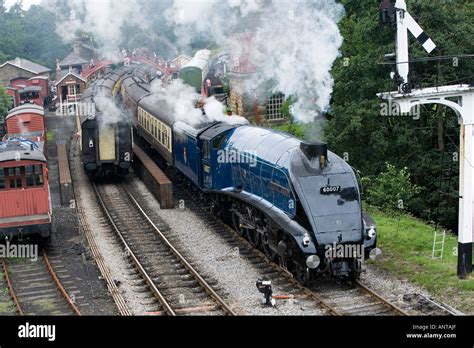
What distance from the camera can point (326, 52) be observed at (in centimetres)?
2122

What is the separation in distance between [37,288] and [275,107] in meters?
19.4

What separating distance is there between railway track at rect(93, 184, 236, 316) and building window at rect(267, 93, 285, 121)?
10.3 metres

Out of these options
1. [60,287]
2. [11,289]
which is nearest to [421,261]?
[60,287]

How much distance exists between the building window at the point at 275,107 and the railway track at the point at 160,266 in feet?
33.6

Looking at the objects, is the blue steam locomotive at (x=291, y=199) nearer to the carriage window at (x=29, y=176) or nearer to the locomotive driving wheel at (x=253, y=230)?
the locomotive driving wheel at (x=253, y=230)

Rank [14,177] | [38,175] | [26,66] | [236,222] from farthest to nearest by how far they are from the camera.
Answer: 1. [26,66]
2. [236,222]
3. [38,175]
4. [14,177]

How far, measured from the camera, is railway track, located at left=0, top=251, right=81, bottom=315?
40.6 feet

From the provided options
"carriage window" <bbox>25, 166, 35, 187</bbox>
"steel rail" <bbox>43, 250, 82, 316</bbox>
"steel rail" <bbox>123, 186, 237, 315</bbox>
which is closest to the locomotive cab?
"steel rail" <bbox>123, 186, 237, 315</bbox>

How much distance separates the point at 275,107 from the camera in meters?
31.5

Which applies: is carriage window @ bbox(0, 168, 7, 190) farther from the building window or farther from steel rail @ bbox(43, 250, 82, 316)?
the building window

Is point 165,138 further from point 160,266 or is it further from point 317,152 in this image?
point 317,152

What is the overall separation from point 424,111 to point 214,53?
20875 millimetres
